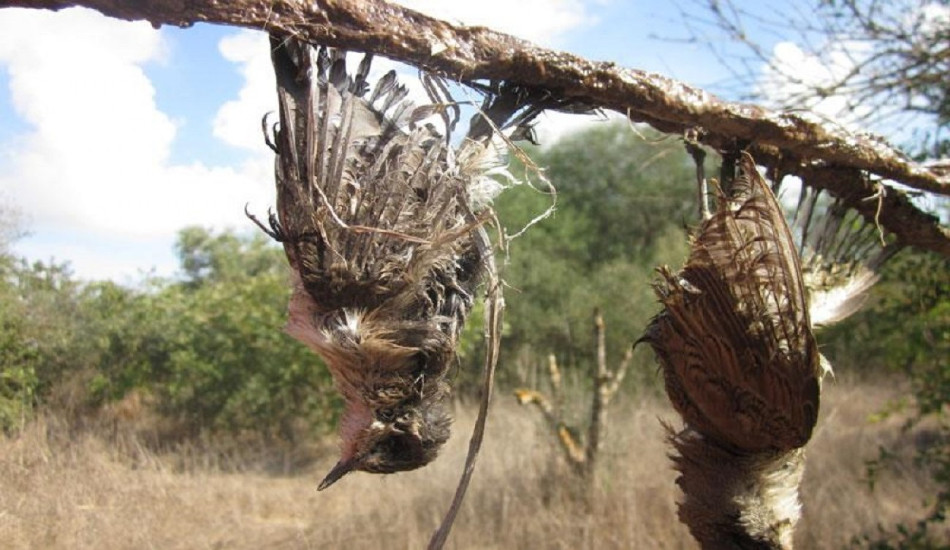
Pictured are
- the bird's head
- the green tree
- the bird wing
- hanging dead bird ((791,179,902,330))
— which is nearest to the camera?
the bird's head

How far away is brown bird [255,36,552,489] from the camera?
64.9 inches

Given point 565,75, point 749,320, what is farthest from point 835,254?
point 565,75

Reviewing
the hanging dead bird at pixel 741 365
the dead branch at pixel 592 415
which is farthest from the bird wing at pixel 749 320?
the dead branch at pixel 592 415

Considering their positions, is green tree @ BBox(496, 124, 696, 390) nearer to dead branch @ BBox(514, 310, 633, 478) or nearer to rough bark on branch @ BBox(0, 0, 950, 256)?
dead branch @ BBox(514, 310, 633, 478)

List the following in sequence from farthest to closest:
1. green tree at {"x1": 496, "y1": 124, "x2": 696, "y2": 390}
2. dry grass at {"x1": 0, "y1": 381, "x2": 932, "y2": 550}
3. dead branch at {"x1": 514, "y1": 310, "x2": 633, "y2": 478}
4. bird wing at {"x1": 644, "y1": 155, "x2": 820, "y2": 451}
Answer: green tree at {"x1": 496, "y1": 124, "x2": 696, "y2": 390}, dead branch at {"x1": 514, "y1": 310, "x2": 633, "y2": 478}, dry grass at {"x1": 0, "y1": 381, "x2": 932, "y2": 550}, bird wing at {"x1": 644, "y1": 155, "x2": 820, "y2": 451}

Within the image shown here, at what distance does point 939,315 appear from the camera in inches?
220

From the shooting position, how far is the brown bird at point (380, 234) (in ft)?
5.41

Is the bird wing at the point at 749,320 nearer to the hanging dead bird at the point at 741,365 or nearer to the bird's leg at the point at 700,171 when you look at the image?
the hanging dead bird at the point at 741,365

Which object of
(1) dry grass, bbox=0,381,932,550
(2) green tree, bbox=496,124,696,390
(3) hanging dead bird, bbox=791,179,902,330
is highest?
(2) green tree, bbox=496,124,696,390

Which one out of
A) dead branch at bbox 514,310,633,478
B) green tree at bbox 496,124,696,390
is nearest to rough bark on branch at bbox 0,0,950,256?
dead branch at bbox 514,310,633,478

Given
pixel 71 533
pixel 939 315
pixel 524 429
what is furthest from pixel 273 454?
pixel 939 315

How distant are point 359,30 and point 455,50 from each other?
225 mm

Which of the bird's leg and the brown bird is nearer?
the brown bird

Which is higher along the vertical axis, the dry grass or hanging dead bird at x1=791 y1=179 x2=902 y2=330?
hanging dead bird at x1=791 y1=179 x2=902 y2=330
